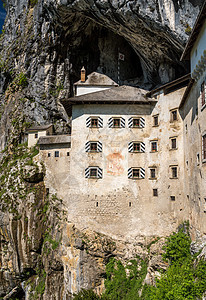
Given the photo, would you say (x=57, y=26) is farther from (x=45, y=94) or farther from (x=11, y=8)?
(x=11, y=8)

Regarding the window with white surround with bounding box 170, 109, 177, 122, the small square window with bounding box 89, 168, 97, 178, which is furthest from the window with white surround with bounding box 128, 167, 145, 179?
the window with white surround with bounding box 170, 109, 177, 122

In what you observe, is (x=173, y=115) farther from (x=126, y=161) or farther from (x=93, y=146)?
(x=93, y=146)

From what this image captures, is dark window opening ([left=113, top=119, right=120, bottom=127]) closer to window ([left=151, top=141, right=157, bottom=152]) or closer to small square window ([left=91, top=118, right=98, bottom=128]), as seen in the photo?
small square window ([left=91, top=118, right=98, bottom=128])

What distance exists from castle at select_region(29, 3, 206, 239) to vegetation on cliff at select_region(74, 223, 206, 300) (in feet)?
8.04

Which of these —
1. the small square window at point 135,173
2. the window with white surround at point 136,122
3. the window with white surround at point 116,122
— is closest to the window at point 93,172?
the small square window at point 135,173

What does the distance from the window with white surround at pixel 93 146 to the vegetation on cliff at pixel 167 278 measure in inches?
379

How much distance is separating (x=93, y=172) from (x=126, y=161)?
3.15 meters

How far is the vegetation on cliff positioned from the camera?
13.2 m

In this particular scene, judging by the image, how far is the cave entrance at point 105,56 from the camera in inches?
1305

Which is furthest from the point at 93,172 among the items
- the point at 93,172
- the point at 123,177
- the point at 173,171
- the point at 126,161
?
the point at 173,171

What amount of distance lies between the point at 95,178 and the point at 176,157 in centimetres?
726

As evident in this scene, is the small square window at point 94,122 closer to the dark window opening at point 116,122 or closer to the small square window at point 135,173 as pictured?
the dark window opening at point 116,122

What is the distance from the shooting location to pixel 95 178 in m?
23.5

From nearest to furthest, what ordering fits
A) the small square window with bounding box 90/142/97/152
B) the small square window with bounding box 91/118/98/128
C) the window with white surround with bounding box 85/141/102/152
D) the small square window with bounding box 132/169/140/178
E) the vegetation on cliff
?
the vegetation on cliff < the small square window with bounding box 132/169/140/178 < the window with white surround with bounding box 85/141/102/152 < the small square window with bounding box 90/142/97/152 < the small square window with bounding box 91/118/98/128
